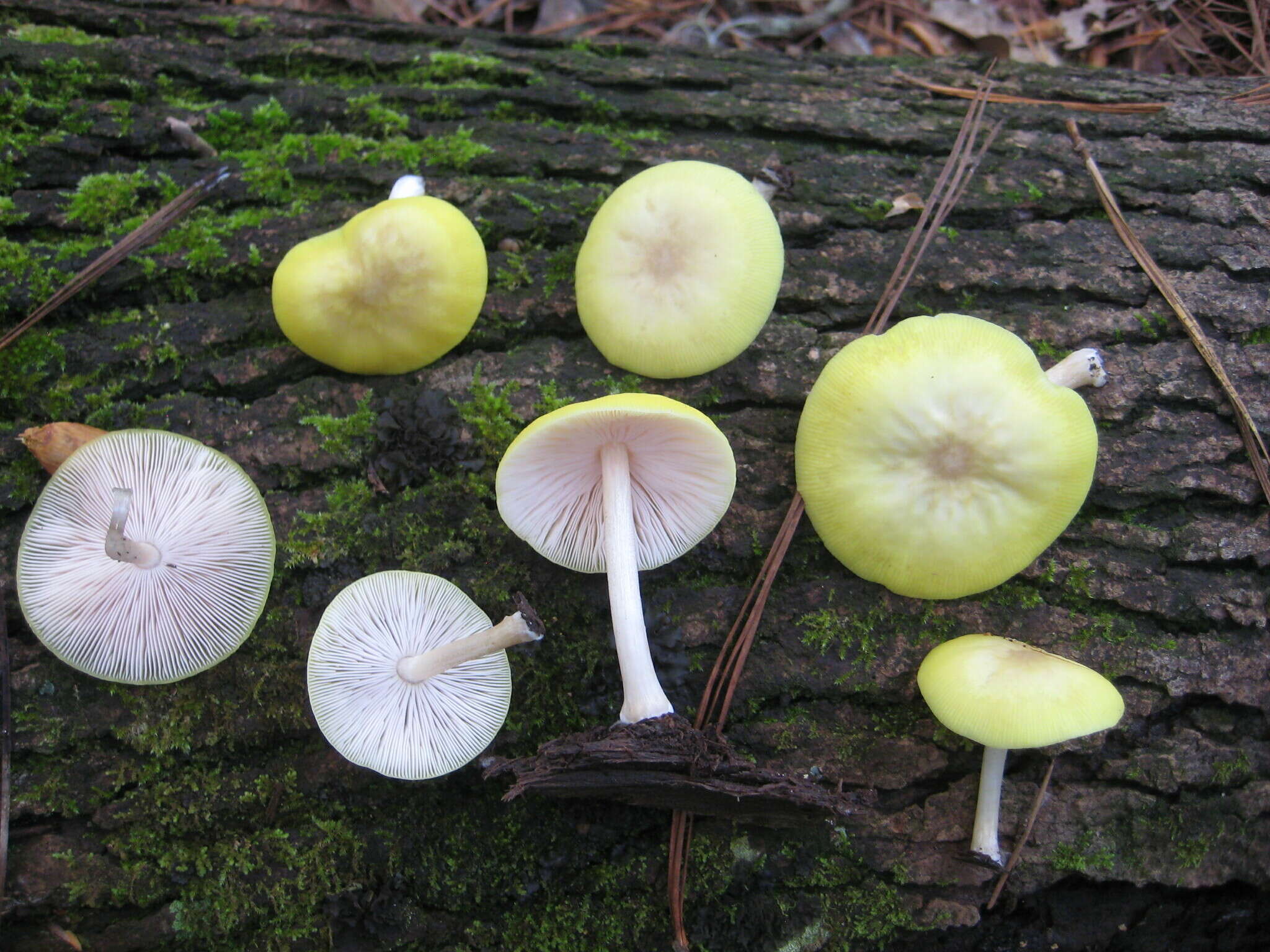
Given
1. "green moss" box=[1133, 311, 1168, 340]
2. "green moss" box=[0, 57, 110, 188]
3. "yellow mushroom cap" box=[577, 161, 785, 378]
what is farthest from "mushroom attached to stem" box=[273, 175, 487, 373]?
"green moss" box=[1133, 311, 1168, 340]

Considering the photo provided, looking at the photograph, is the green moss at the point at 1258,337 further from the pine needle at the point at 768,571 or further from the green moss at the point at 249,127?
the green moss at the point at 249,127

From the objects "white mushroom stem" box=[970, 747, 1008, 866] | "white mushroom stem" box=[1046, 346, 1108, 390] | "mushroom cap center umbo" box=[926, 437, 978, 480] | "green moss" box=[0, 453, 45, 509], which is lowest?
"white mushroom stem" box=[970, 747, 1008, 866]

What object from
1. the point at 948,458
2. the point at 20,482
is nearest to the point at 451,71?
the point at 20,482

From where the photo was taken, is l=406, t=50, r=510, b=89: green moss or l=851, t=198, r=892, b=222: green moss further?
l=406, t=50, r=510, b=89: green moss

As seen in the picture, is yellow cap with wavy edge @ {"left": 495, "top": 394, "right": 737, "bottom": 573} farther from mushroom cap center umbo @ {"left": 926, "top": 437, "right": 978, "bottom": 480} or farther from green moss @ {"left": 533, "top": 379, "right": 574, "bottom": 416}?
mushroom cap center umbo @ {"left": 926, "top": 437, "right": 978, "bottom": 480}

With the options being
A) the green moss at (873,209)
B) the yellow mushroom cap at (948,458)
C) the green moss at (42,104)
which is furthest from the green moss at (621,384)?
the green moss at (42,104)

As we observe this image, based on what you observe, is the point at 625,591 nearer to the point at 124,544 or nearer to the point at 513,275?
the point at 513,275

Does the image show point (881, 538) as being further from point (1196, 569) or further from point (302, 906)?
point (302, 906)
